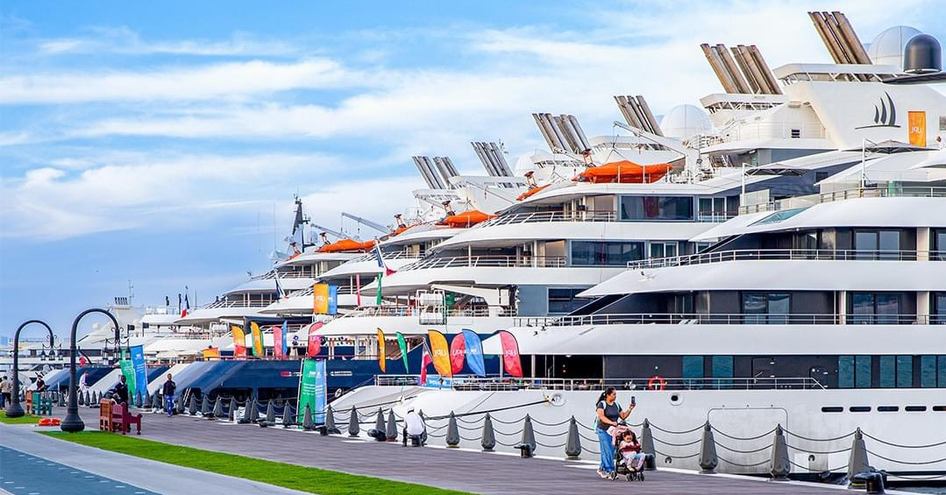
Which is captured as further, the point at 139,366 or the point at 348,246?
the point at 348,246

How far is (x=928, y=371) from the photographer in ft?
148

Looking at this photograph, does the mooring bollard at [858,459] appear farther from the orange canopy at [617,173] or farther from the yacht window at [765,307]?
the orange canopy at [617,173]

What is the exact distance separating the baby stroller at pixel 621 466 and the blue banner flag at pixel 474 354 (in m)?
18.7

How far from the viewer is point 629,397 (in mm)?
43094

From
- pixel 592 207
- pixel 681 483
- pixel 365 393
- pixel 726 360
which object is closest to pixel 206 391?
pixel 365 393

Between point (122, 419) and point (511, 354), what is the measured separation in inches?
470

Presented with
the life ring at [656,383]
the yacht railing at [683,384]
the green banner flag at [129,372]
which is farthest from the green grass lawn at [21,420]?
the life ring at [656,383]

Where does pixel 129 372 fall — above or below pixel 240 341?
below

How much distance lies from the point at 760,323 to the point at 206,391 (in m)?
28.2

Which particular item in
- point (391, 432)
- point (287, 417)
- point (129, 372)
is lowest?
point (287, 417)

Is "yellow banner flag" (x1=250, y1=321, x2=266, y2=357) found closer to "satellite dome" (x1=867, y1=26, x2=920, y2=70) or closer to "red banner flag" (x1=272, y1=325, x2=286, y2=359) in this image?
"red banner flag" (x1=272, y1=325, x2=286, y2=359)

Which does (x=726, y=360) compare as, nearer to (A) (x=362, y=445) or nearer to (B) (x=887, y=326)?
(B) (x=887, y=326)

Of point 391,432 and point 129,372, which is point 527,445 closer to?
point 391,432

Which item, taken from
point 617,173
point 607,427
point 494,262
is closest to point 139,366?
point 494,262
